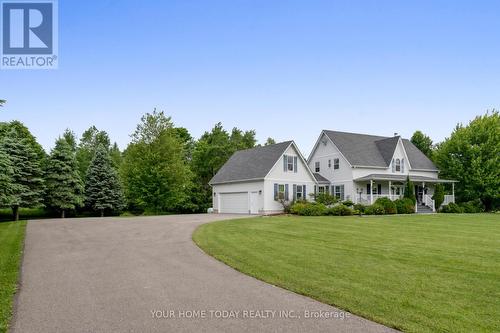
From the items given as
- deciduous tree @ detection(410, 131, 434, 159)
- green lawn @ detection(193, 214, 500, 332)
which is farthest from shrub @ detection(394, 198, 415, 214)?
deciduous tree @ detection(410, 131, 434, 159)

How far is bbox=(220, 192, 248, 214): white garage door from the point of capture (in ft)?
109

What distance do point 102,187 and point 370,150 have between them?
→ 91.5 ft

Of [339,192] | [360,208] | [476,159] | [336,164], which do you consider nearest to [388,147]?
[336,164]

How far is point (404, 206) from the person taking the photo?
31234 mm

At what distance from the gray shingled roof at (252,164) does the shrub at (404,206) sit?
10698mm

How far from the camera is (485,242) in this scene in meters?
12.2

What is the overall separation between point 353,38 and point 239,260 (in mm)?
16160

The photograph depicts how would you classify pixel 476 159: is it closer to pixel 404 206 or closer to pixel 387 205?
pixel 404 206

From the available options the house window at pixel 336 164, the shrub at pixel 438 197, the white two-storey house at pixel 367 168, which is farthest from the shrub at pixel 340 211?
the shrub at pixel 438 197

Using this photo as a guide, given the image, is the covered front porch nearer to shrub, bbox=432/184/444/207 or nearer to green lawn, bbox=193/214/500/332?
shrub, bbox=432/184/444/207

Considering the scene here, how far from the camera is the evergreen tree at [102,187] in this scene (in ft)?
121

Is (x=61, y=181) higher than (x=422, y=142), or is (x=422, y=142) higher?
(x=422, y=142)

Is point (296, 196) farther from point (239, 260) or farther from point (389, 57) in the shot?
point (239, 260)
